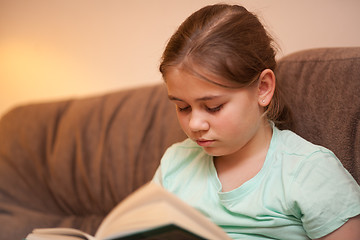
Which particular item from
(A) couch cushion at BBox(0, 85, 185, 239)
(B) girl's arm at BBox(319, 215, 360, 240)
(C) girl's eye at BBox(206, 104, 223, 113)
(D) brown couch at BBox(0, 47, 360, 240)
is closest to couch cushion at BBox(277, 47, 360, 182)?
(D) brown couch at BBox(0, 47, 360, 240)

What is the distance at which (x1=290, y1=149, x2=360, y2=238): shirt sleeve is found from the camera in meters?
0.84

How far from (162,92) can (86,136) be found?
38cm

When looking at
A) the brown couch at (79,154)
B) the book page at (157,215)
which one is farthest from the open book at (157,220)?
the brown couch at (79,154)

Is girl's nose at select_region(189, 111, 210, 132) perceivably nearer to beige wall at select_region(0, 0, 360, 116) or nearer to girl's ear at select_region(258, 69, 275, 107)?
girl's ear at select_region(258, 69, 275, 107)

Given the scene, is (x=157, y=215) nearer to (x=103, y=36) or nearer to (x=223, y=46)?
(x=223, y=46)

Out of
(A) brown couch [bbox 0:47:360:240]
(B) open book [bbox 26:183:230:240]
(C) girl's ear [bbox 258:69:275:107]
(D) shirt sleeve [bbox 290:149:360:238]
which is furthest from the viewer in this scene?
(A) brown couch [bbox 0:47:360:240]

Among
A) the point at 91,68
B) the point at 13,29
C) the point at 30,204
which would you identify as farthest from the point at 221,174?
the point at 13,29

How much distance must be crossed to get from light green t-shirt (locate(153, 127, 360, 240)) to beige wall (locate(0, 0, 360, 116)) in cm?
53

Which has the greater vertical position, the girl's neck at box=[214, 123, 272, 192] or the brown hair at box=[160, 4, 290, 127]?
the brown hair at box=[160, 4, 290, 127]

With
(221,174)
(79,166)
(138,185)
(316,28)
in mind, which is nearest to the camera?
(221,174)

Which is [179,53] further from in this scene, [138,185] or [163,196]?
[138,185]

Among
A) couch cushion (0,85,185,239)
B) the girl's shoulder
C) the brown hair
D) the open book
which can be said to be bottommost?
couch cushion (0,85,185,239)

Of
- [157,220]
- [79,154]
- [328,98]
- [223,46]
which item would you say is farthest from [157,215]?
[79,154]

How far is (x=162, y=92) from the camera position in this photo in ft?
5.09
